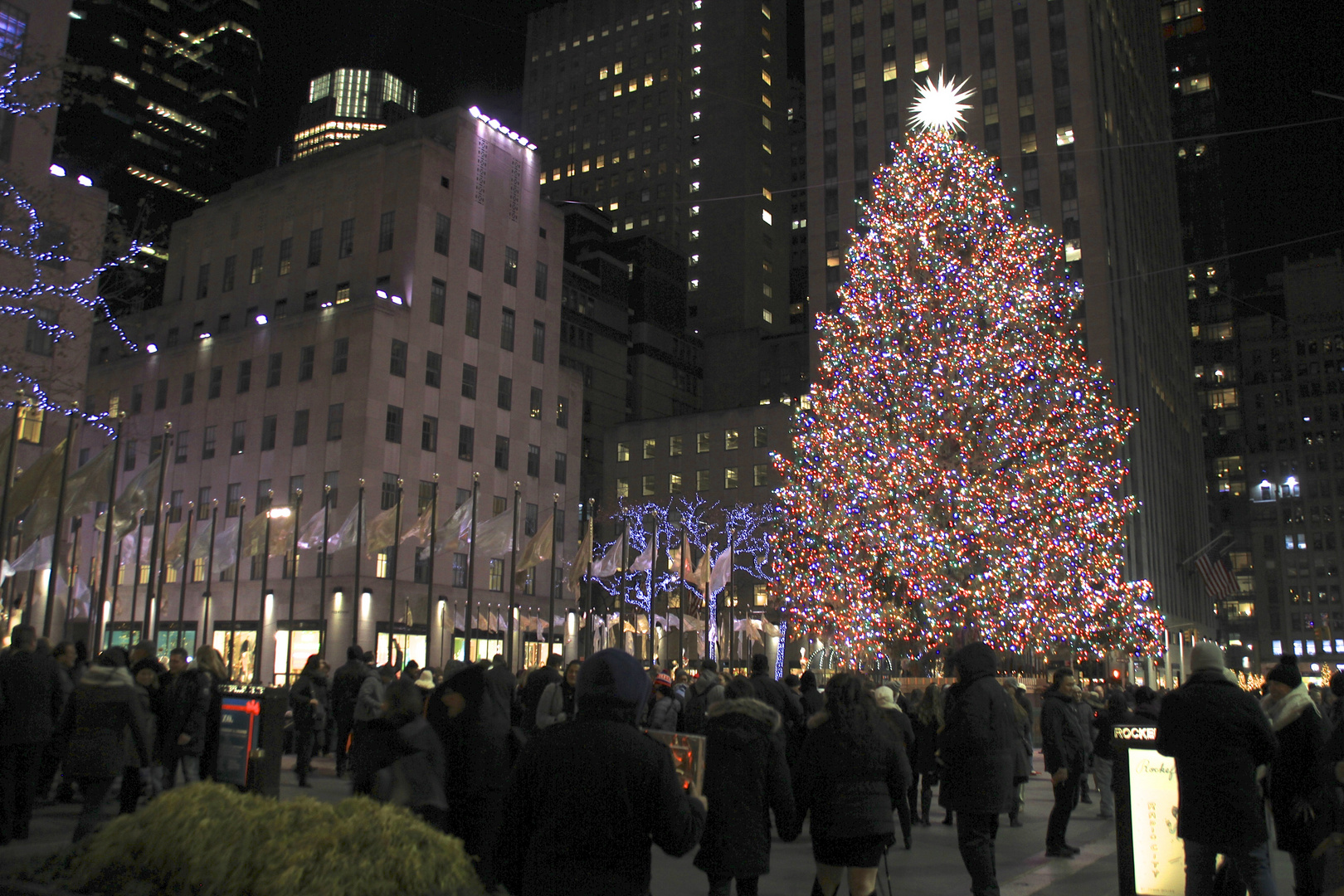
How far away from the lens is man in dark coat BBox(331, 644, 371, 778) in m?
17.4

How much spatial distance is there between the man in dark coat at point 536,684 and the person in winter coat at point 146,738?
4.35 meters

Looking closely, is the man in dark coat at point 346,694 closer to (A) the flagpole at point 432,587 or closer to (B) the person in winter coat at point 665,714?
(B) the person in winter coat at point 665,714

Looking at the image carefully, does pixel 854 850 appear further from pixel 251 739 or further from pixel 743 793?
pixel 251 739

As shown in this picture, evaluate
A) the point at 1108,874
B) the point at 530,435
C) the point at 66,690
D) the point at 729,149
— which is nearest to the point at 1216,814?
the point at 1108,874

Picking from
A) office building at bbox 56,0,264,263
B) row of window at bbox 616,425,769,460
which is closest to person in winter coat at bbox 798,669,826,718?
row of window at bbox 616,425,769,460

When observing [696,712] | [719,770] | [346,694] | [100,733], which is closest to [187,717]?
[100,733]

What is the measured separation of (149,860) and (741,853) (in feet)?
12.5

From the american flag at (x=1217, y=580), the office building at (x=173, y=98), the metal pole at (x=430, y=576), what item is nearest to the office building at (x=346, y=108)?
the office building at (x=173, y=98)

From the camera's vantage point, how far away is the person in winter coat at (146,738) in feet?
35.2

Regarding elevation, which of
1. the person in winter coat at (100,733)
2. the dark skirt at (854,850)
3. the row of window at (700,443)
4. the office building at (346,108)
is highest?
the office building at (346,108)

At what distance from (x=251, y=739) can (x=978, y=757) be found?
756cm

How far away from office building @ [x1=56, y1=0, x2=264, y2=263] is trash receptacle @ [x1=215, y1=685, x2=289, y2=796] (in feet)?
457

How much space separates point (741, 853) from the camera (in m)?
6.91

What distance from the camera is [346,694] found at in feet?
57.3
